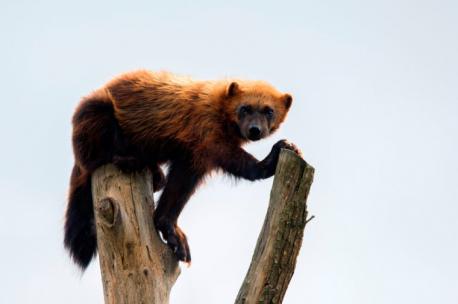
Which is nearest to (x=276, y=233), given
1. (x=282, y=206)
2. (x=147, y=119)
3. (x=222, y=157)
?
(x=282, y=206)

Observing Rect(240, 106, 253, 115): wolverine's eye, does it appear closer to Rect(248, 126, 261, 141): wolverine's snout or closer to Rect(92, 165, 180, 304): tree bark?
Rect(248, 126, 261, 141): wolverine's snout

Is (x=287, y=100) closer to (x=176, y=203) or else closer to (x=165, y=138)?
(x=165, y=138)

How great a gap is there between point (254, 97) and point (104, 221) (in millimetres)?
3347

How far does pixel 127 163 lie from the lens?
9.36 m

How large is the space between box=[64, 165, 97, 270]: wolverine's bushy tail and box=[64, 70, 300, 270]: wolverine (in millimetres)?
13

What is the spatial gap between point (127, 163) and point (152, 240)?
3.81 ft

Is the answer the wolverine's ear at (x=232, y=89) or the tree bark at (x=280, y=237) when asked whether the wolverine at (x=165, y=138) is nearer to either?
the wolverine's ear at (x=232, y=89)

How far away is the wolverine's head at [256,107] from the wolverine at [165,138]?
0.01m

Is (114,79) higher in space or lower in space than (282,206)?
higher

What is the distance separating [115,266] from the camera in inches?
332

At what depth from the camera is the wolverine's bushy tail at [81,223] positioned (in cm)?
978

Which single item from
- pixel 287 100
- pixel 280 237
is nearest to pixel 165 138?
pixel 287 100

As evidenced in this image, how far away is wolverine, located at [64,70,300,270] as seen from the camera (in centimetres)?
957

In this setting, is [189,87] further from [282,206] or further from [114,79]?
[282,206]
